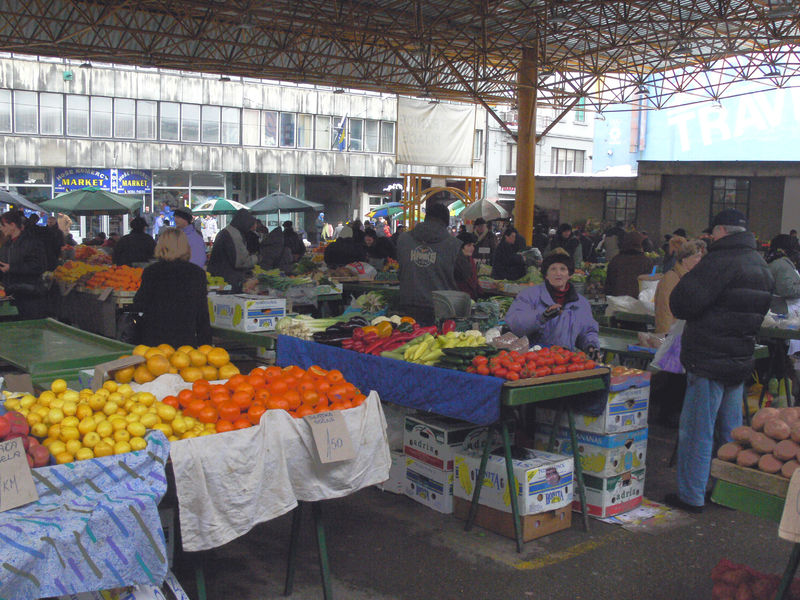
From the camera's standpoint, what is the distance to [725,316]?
503cm

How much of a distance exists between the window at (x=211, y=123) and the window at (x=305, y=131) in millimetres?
3913

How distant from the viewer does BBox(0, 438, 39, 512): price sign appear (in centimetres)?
288

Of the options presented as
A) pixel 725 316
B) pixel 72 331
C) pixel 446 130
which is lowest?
pixel 72 331

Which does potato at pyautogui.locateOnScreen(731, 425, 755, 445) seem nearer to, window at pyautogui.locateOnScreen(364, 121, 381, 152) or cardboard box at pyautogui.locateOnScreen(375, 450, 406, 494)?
cardboard box at pyautogui.locateOnScreen(375, 450, 406, 494)

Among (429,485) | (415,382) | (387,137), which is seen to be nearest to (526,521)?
(429,485)

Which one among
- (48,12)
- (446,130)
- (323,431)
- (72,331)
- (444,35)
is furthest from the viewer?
(446,130)

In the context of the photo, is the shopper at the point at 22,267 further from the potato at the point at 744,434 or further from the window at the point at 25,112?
the window at the point at 25,112

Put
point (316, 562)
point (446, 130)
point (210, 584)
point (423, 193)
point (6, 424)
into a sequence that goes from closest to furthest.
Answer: point (6, 424) < point (210, 584) < point (316, 562) < point (446, 130) < point (423, 193)

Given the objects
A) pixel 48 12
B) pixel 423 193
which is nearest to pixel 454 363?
pixel 48 12

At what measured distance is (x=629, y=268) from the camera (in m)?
9.59

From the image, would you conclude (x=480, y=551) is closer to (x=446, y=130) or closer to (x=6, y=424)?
(x=6, y=424)

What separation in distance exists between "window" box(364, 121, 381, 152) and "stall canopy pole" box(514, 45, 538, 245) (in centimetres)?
2021

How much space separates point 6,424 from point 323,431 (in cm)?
132

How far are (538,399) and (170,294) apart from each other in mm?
2619
